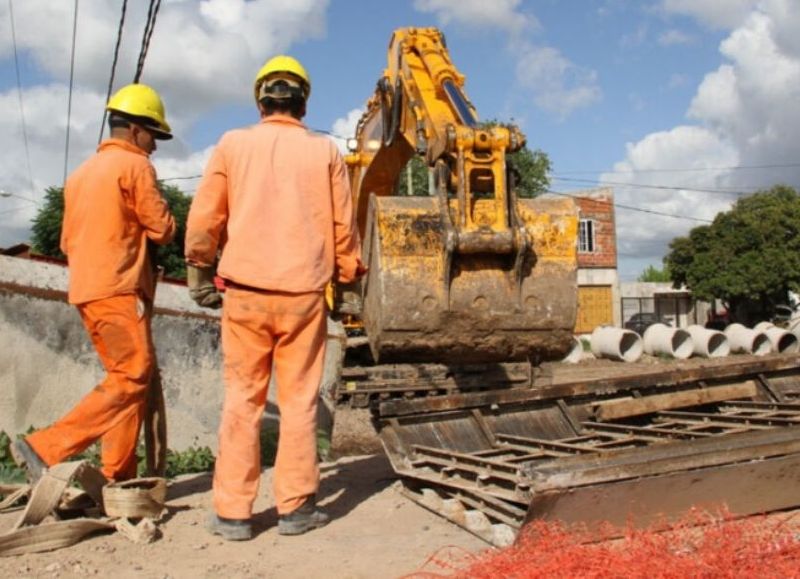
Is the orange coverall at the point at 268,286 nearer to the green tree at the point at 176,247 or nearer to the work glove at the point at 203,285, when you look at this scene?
the work glove at the point at 203,285

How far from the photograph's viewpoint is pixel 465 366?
6602mm

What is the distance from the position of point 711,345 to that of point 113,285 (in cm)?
2156

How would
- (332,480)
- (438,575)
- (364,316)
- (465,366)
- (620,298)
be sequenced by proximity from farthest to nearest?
(620,298), (465,366), (364,316), (332,480), (438,575)

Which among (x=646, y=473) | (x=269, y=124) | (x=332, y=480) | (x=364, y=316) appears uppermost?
(x=269, y=124)

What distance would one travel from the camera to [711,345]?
77.9 ft

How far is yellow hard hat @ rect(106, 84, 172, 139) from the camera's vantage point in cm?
482

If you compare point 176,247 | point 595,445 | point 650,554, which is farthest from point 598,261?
point 650,554

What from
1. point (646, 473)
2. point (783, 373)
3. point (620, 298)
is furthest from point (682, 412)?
point (620, 298)

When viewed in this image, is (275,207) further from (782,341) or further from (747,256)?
(747,256)

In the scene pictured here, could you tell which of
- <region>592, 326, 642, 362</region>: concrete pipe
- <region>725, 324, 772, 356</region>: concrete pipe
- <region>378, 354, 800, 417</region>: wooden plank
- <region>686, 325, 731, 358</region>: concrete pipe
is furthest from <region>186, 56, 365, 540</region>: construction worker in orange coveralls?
<region>725, 324, 772, 356</region>: concrete pipe

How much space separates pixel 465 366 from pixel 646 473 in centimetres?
310

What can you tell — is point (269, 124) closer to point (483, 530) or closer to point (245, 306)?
point (245, 306)

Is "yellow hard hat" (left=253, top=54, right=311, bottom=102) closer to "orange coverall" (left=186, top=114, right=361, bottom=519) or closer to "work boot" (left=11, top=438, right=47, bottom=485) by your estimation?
"orange coverall" (left=186, top=114, right=361, bottom=519)

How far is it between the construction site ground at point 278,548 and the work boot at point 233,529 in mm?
35
